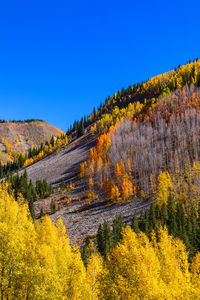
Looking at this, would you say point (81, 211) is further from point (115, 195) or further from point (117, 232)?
point (117, 232)

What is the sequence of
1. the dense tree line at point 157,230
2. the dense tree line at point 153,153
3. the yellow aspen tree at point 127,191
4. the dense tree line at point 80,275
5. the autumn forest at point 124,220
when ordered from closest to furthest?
1. the dense tree line at point 80,275
2. the autumn forest at point 124,220
3. the dense tree line at point 157,230
4. the dense tree line at point 153,153
5. the yellow aspen tree at point 127,191

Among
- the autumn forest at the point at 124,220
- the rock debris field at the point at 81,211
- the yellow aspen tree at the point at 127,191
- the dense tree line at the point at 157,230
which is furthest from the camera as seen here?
the yellow aspen tree at the point at 127,191

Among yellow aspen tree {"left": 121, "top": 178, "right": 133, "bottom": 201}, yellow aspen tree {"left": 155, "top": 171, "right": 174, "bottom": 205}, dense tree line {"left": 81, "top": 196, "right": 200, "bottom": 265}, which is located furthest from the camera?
yellow aspen tree {"left": 121, "top": 178, "right": 133, "bottom": 201}

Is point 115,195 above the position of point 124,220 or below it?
above

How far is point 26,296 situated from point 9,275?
327 cm

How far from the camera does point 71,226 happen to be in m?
75.4

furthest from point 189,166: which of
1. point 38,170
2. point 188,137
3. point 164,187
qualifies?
Answer: point 38,170

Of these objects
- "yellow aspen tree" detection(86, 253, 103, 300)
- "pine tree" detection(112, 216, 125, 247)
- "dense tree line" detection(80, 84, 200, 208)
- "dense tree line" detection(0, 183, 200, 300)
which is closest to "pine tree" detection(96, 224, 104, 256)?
"pine tree" detection(112, 216, 125, 247)

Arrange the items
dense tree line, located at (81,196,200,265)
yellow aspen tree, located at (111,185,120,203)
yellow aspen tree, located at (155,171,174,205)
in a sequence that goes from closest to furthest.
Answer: dense tree line, located at (81,196,200,265)
yellow aspen tree, located at (155,171,174,205)
yellow aspen tree, located at (111,185,120,203)

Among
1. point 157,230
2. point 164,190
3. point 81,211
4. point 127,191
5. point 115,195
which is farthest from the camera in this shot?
point 115,195

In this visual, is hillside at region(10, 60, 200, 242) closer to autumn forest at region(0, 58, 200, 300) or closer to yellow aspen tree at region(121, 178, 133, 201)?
yellow aspen tree at region(121, 178, 133, 201)

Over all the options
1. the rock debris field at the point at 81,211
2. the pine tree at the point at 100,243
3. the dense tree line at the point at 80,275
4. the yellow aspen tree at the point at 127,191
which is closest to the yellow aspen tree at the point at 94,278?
the dense tree line at the point at 80,275

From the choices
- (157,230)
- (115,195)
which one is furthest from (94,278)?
(115,195)

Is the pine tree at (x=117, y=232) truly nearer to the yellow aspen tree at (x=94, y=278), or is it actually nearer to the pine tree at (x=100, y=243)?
the pine tree at (x=100, y=243)
